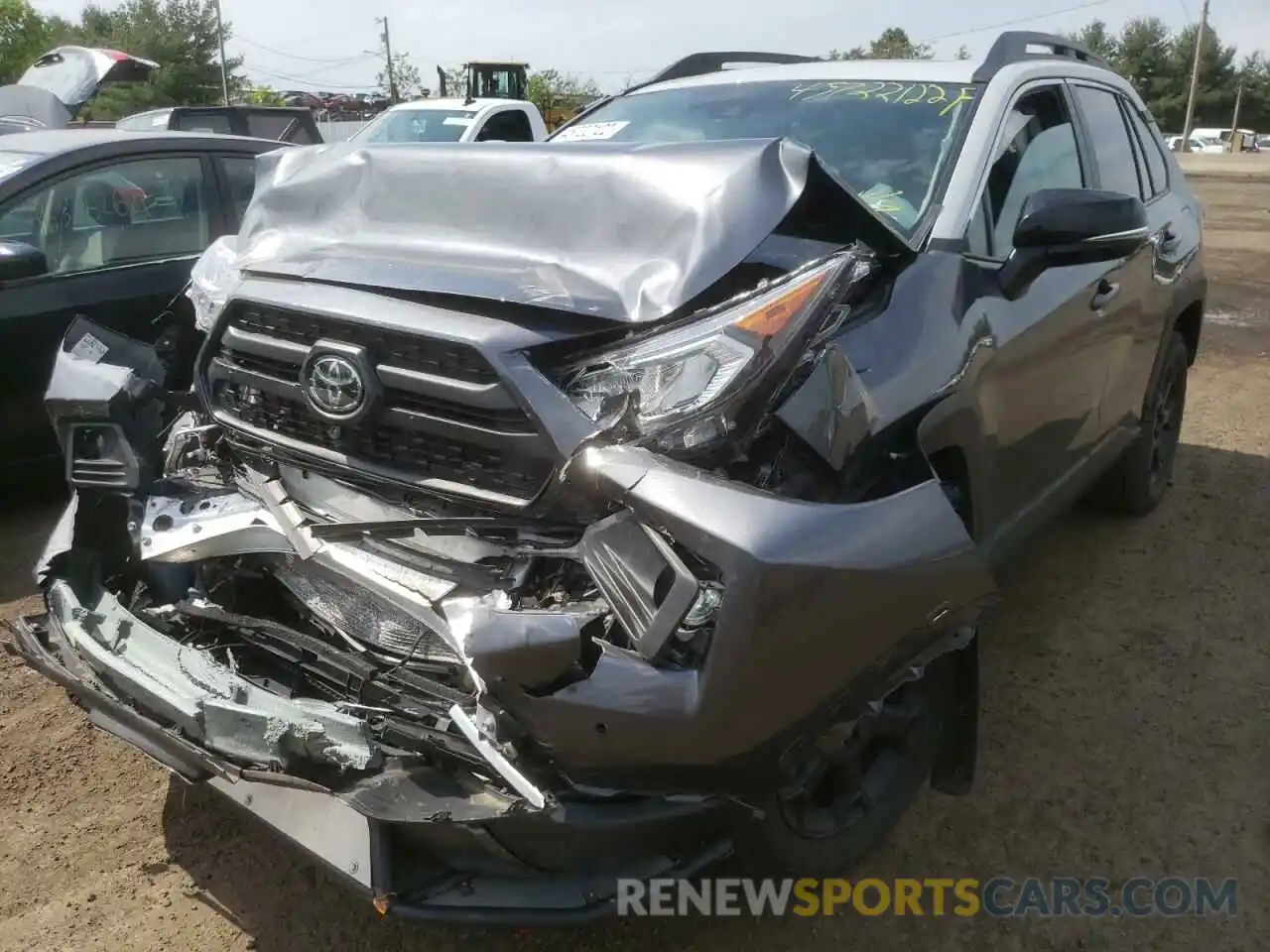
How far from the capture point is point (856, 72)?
3535mm

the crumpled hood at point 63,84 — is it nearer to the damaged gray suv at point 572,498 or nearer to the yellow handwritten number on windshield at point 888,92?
the damaged gray suv at point 572,498

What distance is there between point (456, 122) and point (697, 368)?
1253cm

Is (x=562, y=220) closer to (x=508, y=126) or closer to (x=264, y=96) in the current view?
(x=508, y=126)

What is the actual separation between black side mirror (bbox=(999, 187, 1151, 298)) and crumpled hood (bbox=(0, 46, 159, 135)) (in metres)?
7.87

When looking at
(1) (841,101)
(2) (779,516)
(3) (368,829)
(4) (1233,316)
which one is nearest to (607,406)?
(2) (779,516)

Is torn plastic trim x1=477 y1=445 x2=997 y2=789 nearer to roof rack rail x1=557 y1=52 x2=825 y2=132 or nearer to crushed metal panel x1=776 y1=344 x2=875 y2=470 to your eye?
crushed metal panel x1=776 y1=344 x2=875 y2=470

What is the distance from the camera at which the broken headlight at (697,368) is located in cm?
200

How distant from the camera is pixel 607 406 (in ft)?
6.74

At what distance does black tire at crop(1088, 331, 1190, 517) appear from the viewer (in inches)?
180

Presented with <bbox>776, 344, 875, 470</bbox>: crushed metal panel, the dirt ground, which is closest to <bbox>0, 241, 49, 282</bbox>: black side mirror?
the dirt ground

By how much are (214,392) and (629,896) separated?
1591 millimetres

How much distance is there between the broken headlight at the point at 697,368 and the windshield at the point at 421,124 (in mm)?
12028

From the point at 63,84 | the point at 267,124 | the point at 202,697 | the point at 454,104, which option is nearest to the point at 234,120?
the point at 267,124

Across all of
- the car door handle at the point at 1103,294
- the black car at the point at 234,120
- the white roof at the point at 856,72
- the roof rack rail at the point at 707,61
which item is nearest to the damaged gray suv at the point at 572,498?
the white roof at the point at 856,72
